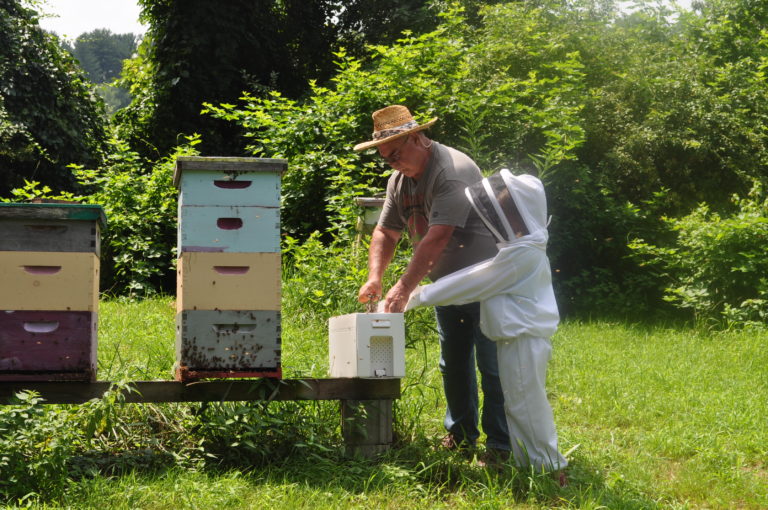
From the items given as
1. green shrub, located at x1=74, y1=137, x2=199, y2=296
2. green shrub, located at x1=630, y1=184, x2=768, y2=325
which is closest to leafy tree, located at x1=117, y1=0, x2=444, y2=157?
green shrub, located at x1=74, y1=137, x2=199, y2=296

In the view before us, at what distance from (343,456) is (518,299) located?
1200 mm

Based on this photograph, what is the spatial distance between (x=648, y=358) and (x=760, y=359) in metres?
0.93

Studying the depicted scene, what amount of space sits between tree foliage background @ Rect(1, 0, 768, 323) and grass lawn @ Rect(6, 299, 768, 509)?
7.25ft

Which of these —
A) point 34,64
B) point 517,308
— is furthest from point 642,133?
point 34,64

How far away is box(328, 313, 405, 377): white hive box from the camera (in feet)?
12.6

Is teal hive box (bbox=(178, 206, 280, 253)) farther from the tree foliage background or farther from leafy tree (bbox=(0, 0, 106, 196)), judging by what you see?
leafy tree (bbox=(0, 0, 106, 196))

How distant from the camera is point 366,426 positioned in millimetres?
4008

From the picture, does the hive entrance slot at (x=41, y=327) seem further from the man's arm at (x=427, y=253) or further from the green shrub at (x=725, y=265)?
the green shrub at (x=725, y=265)

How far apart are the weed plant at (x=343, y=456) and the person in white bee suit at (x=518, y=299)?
0.24 m

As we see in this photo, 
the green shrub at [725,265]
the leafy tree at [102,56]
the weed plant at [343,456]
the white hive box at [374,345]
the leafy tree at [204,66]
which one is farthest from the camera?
the leafy tree at [102,56]

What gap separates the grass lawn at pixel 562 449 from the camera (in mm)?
3494

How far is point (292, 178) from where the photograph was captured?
30.7 feet

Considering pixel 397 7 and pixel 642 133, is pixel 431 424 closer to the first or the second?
pixel 642 133

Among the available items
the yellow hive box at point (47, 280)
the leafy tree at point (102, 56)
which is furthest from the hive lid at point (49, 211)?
the leafy tree at point (102, 56)
